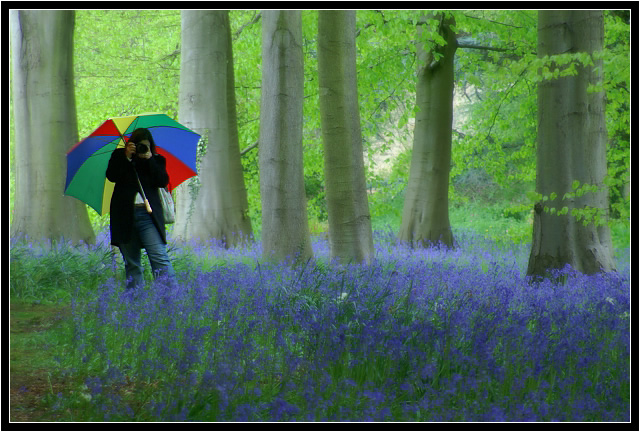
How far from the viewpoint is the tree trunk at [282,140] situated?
331 inches

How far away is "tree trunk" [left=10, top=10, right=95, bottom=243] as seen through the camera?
327 inches

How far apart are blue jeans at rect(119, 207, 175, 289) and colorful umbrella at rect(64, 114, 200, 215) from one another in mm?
485

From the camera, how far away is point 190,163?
7.29 m

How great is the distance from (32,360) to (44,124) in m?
4.66

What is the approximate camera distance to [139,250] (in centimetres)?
659

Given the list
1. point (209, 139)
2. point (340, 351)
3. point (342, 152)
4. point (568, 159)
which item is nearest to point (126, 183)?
point (340, 351)

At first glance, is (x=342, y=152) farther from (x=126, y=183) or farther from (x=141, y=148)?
(x=126, y=183)

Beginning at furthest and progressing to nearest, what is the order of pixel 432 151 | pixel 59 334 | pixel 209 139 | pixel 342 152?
pixel 432 151 < pixel 209 139 < pixel 342 152 < pixel 59 334

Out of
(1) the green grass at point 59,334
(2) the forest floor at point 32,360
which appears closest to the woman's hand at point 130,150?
(1) the green grass at point 59,334

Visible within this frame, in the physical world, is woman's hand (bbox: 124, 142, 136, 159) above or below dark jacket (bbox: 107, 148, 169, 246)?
above

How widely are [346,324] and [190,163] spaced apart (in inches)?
120

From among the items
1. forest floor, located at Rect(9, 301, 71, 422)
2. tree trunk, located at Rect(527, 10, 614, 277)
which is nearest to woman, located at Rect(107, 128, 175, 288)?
forest floor, located at Rect(9, 301, 71, 422)

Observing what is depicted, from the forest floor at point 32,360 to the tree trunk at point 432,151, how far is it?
9401mm

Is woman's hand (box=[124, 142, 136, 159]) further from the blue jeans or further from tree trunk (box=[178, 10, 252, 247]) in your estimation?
tree trunk (box=[178, 10, 252, 247])
